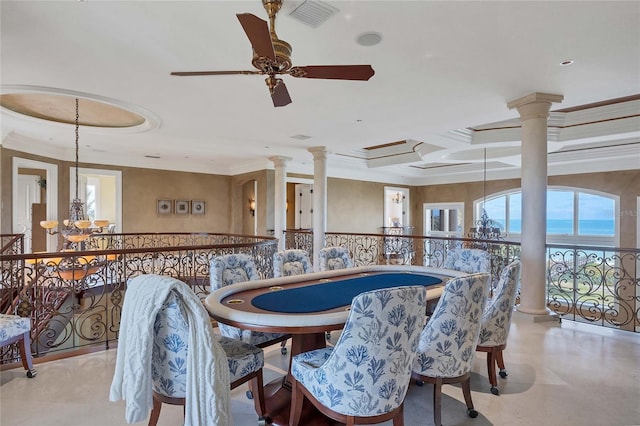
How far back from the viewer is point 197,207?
1055 cm

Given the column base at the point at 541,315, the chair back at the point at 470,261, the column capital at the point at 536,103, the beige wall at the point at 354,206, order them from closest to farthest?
1. the chair back at the point at 470,261
2. the column capital at the point at 536,103
3. the column base at the point at 541,315
4. the beige wall at the point at 354,206

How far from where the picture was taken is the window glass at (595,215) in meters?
8.25

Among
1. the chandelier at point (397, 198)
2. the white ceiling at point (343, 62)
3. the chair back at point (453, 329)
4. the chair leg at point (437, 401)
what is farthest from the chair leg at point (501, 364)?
the chandelier at point (397, 198)

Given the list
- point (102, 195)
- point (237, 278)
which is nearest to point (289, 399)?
point (237, 278)

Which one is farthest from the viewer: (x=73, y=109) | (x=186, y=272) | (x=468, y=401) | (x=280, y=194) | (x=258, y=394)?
(x=280, y=194)

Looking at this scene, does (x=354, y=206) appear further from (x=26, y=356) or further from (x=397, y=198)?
(x=26, y=356)

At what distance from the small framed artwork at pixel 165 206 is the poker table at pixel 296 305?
316 inches

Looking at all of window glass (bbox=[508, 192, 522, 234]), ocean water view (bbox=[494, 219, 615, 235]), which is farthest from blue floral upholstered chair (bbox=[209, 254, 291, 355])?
window glass (bbox=[508, 192, 522, 234])

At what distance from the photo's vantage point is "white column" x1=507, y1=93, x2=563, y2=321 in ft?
14.0

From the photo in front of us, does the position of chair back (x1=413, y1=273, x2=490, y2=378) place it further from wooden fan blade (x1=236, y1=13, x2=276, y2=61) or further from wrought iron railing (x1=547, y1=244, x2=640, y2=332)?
wrought iron railing (x1=547, y1=244, x2=640, y2=332)

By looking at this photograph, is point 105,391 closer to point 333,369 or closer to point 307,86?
point 333,369

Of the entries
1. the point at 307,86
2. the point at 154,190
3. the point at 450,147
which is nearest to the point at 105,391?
the point at 307,86

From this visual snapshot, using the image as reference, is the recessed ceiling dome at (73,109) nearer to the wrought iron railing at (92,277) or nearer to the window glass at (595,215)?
the wrought iron railing at (92,277)

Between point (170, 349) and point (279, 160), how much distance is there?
7101 mm
